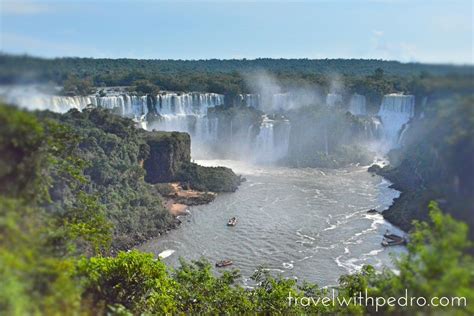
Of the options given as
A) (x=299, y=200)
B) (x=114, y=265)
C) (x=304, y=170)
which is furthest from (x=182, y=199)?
(x=114, y=265)

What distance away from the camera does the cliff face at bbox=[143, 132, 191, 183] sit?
40188 mm

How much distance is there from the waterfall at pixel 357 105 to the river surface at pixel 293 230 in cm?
1774

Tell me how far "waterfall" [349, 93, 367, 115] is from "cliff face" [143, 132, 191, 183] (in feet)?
87.6

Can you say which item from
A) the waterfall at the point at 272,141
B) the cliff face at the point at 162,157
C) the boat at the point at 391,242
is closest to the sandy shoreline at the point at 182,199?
the cliff face at the point at 162,157

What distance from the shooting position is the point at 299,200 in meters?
36.6

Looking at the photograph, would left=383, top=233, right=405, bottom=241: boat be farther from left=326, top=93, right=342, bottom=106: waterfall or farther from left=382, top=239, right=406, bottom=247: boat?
left=326, top=93, right=342, bottom=106: waterfall

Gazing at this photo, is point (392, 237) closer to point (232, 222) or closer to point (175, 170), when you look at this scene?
point (232, 222)

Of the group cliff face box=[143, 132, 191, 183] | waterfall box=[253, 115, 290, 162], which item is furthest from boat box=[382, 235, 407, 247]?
waterfall box=[253, 115, 290, 162]

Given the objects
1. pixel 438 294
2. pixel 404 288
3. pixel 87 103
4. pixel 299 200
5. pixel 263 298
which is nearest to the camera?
pixel 438 294

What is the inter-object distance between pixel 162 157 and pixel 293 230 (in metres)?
14.9

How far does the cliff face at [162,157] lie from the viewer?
40188 millimetres

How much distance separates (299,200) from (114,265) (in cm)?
2477

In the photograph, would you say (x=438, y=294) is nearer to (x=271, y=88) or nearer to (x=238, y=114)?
(x=238, y=114)

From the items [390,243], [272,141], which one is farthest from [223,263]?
[272,141]
